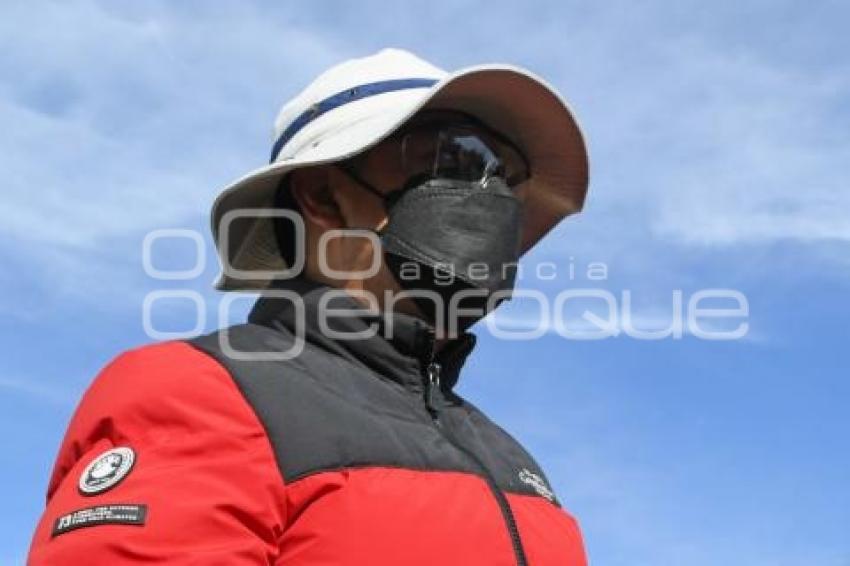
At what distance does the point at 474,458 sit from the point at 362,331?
0.62 meters

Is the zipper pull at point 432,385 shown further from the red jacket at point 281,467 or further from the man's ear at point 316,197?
the man's ear at point 316,197

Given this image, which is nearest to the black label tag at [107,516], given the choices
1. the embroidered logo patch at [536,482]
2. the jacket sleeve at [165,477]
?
the jacket sleeve at [165,477]

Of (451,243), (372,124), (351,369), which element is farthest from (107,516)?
(372,124)

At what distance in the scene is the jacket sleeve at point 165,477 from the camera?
3.12 m

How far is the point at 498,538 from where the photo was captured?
3.65m

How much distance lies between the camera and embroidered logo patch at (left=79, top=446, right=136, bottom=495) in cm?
324

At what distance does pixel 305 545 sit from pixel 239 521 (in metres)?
0.22

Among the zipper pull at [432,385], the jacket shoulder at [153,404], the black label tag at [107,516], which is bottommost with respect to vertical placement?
the black label tag at [107,516]

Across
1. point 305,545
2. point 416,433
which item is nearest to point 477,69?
point 416,433

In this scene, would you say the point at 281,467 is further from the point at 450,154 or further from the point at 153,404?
the point at 450,154

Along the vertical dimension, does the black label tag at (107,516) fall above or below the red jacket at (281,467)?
below

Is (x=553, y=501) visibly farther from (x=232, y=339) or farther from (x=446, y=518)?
(x=232, y=339)

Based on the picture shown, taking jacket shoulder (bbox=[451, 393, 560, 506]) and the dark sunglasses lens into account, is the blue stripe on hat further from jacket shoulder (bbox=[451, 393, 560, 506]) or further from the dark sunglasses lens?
jacket shoulder (bbox=[451, 393, 560, 506])

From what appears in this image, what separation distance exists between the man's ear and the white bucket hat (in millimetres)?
86
